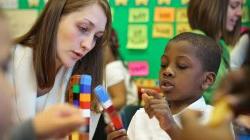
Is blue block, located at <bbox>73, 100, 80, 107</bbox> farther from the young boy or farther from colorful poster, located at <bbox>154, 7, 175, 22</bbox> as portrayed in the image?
colorful poster, located at <bbox>154, 7, 175, 22</bbox>

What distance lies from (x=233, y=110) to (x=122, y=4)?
219 cm

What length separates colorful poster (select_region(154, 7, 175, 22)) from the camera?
2555 millimetres

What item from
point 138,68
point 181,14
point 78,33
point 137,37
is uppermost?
point 78,33

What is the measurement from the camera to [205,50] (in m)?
1.14

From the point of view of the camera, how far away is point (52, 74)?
112 centimetres

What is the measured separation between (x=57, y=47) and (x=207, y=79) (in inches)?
14.9

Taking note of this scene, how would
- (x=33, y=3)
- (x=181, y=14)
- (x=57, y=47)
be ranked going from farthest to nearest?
(x=33, y=3) → (x=181, y=14) → (x=57, y=47)

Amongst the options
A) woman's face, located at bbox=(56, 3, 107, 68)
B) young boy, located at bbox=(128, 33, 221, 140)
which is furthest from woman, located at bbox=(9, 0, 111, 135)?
young boy, located at bbox=(128, 33, 221, 140)

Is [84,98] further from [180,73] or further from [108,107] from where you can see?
[180,73]

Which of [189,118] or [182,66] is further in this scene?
[182,66]

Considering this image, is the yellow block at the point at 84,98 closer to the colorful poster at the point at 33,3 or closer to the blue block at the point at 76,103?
the blue block at the point at 76,103

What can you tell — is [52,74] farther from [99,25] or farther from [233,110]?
[233,110]

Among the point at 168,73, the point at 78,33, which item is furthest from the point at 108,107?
the point at 78,33

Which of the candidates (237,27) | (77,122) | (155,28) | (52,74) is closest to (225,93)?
(77,122)
